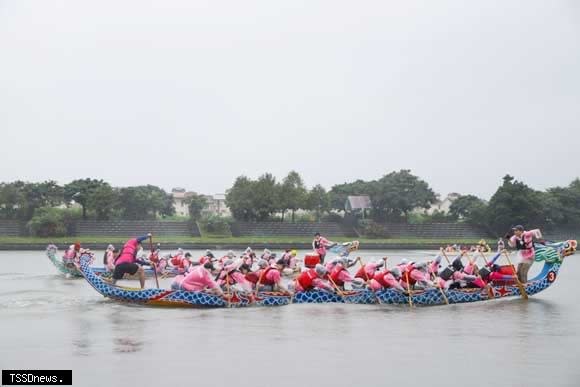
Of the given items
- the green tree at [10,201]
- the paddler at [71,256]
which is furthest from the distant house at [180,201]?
the paddler at [71,256]

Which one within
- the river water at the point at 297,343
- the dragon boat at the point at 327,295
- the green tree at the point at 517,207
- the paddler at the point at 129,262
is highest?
the green tree at the point at 517,207

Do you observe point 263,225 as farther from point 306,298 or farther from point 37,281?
point 306,298

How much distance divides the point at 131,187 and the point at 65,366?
51.1 m

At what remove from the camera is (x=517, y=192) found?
51.9 meters

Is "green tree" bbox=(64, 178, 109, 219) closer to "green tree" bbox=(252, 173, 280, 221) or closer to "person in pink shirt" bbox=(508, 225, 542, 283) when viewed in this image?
"green tree" bbox=(252, 173, 280, 221)

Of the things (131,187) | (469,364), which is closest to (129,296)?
(469,364)

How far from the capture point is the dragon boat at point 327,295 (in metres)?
15.8

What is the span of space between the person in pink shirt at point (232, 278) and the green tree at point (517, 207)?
128 feet

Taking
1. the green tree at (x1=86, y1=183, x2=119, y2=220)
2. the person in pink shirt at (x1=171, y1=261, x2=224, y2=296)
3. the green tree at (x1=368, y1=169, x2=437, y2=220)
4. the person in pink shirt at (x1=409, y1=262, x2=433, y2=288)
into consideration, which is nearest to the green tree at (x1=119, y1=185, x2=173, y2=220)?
the green tree at (x1=86, y1=183, x2=119, y2=220)

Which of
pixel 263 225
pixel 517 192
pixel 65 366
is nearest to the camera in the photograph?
pixel 65 366

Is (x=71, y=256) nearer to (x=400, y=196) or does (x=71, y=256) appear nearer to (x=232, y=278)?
(x=232, y=278)

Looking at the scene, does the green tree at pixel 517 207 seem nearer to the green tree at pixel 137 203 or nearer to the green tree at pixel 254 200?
the green tree at pixel 254 200

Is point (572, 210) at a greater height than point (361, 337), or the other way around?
point (572, 210)

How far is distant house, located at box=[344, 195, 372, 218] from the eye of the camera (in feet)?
220
